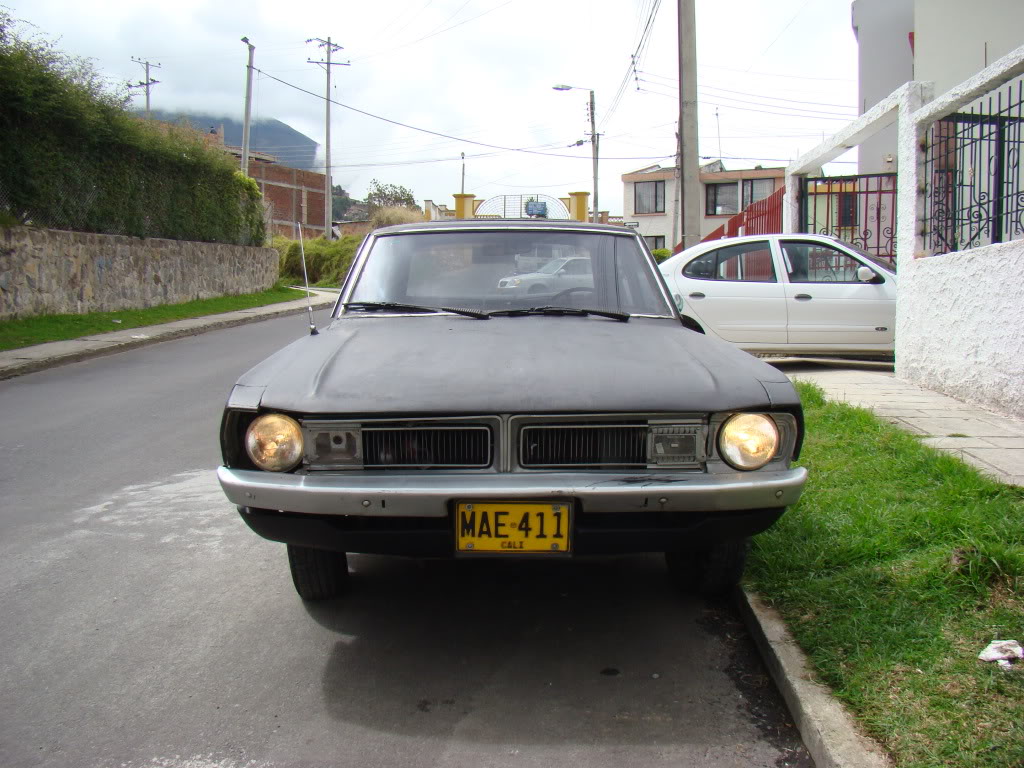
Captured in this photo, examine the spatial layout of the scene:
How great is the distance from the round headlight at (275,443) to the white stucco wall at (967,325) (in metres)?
5.33

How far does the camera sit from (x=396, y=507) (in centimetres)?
265

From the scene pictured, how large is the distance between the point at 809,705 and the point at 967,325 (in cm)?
533

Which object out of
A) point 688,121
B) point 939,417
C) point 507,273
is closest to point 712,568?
point 507,273

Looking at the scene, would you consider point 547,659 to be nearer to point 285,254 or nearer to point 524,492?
point 524,492

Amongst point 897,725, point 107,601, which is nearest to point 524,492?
point 897,725

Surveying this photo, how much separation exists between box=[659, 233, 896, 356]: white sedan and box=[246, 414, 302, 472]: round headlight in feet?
24.0

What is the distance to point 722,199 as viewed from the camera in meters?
50.6

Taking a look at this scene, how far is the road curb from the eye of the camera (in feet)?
7.47

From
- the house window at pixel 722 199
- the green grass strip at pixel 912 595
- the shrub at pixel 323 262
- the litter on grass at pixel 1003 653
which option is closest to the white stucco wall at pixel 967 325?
the green grass strip at pixel 912 595

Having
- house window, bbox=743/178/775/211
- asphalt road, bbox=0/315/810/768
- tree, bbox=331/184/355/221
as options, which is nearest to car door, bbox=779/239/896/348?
asphalt road, bbox=0/315/810/768

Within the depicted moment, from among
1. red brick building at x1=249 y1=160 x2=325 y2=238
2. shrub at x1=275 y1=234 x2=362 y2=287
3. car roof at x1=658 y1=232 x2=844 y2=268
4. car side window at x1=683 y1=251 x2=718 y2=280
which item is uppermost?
red brick building at x1=249 y1=160 x2=325 y2=238

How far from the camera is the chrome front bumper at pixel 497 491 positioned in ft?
8.66

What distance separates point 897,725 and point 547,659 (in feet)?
3.70

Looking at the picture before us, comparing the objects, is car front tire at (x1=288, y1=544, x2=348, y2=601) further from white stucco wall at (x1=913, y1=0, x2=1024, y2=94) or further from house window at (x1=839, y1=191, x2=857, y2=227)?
white stucco wall at (x1=913, y1=0, x2=1024, y2=94)
